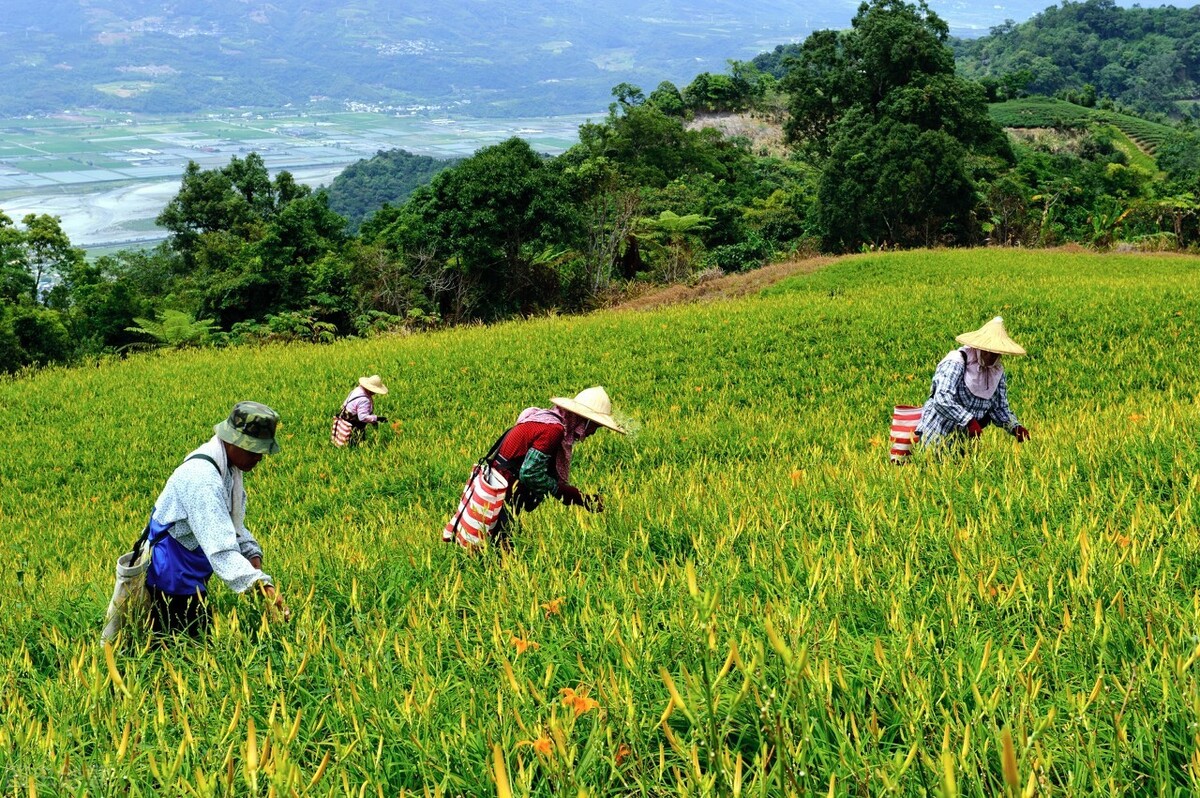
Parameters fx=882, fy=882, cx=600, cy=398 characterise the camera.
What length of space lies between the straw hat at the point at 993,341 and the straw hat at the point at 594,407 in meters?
2.33

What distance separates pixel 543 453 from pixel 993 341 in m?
2.86

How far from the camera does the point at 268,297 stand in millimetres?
22969

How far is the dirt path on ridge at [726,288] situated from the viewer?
2033 centimetres

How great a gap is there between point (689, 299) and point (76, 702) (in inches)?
748

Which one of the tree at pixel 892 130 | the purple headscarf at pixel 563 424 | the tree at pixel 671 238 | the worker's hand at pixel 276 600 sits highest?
the tree at pixel 892 130

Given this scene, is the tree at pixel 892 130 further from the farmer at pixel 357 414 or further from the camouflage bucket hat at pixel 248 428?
the camouflage bucket hat at pixel 248 428

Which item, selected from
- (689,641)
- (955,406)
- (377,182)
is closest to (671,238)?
(955,406)

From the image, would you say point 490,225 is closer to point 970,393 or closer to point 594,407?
point 970,393

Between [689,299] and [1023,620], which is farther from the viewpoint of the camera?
[689,299]

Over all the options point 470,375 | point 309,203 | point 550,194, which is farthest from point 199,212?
point 470,375

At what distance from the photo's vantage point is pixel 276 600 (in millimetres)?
2838

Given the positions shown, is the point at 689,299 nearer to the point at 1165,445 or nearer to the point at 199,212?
the point at 1165,445

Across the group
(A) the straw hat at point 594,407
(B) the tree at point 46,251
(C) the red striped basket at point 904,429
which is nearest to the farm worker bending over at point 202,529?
(A) the straw hat at point 594,407

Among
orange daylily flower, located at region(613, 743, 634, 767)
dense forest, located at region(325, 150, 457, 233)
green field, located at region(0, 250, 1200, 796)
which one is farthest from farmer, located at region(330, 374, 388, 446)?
dense forest, located at region(325, 150, 457, 233)
